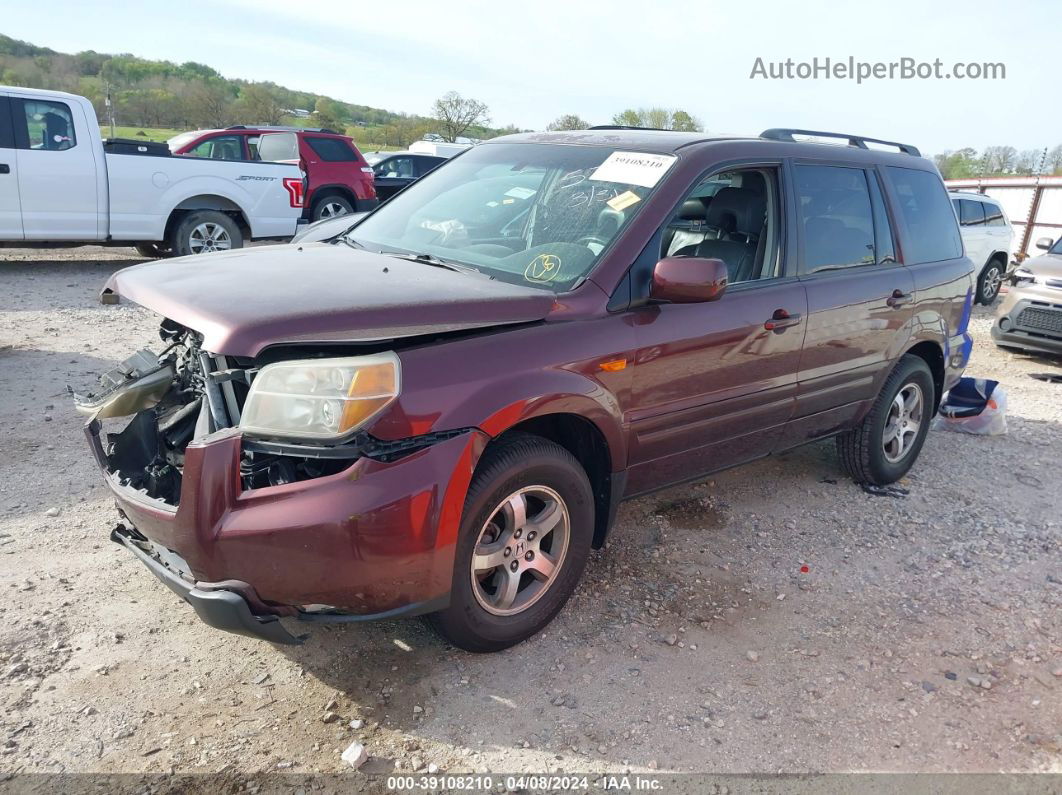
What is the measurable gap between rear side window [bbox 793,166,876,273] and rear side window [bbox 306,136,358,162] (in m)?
10.5

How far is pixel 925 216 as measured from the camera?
4754 millimetres

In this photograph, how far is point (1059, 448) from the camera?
585 cm

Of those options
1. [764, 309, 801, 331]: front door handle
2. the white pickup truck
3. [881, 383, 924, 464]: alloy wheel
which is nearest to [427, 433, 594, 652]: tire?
[764, 309, 801, 331]: front door handle

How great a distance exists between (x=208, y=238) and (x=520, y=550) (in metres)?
8.62

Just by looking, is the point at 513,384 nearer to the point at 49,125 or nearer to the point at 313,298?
the point at 313,298

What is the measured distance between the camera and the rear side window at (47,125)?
28.9 feet

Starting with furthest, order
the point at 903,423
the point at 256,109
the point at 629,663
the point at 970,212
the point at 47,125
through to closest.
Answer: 1. the point at 256,109
2. the point at 970,212
3. the point at 47,125
4. the point at 903,423
5. the point at 629,663

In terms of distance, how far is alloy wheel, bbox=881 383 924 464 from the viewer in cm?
482

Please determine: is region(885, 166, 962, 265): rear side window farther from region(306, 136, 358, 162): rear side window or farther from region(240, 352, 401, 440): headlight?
region(306, 136, 358, 162): rear side window

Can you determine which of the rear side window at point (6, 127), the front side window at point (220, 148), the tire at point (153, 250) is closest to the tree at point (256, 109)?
the front side window at point (220, 148)

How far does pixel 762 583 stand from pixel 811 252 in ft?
5.33

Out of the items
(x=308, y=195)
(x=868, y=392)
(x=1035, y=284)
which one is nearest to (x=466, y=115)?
(x=308, y=195)

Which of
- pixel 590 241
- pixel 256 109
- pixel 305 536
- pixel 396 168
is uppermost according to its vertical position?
pixel 256 109

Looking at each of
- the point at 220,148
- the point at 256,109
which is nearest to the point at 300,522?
the point at 220,148
